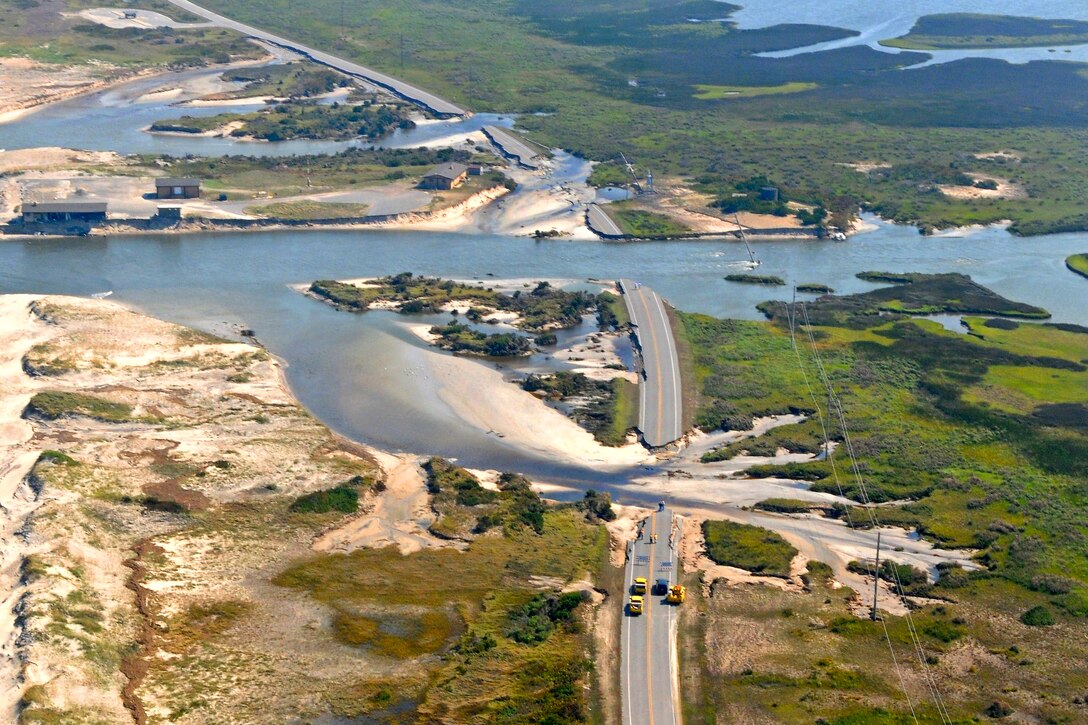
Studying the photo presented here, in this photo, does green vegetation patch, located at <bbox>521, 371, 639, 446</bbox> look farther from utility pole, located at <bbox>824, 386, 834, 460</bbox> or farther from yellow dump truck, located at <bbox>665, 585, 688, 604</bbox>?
yellow dump truck, located at <bbox>665, 585, 688, 604</bbox>

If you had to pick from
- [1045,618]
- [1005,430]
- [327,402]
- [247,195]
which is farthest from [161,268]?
[1045,618]

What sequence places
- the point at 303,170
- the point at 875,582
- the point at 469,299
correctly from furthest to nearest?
the point at 303,170 < the point at 469,299 < the point at 875,582

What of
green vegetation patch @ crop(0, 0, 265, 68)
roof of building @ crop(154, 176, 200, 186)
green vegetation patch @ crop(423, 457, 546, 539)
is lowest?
green vegetation patch @ crop(423, 457, 546, 539)

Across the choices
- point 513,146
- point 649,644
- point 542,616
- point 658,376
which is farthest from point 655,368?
point 513,146

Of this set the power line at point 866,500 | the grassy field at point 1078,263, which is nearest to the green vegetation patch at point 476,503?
the power line at point 866,500

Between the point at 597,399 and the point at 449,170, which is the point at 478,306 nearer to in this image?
the point at 597,399

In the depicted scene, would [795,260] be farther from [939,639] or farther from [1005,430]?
[939,639]

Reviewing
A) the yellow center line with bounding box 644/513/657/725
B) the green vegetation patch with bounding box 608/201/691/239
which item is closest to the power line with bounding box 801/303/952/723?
the yellow center line with bounding box 644/513/657/725
